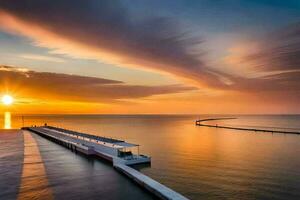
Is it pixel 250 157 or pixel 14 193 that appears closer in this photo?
pixel 14 193

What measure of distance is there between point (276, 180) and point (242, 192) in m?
8.33

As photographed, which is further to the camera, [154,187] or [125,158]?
[125,158]

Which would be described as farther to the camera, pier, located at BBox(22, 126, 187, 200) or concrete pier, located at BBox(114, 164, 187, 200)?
pier, located at BBox(22, 126, 187, 200)

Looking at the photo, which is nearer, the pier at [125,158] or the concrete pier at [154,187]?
the concrete pier at [154,187]

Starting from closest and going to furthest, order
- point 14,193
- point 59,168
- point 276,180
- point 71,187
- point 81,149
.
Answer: point 14,193 < point 71,187 < point 276,180 < point 59,168 < point 81,149

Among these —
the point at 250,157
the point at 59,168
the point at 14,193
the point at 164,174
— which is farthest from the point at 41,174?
the point at 250,157

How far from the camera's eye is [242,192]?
3291 cm

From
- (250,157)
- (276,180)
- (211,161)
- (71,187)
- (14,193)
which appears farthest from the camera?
(250,157)

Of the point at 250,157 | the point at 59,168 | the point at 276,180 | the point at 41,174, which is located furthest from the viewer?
the point at 250,157

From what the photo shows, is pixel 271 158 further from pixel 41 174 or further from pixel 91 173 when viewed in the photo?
pixel 41 174

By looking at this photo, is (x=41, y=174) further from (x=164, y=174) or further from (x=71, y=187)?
(x=164, y=174)

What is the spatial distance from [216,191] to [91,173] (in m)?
20.3

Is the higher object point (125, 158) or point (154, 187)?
point (125, 158)

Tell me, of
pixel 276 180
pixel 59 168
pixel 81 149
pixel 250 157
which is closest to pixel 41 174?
pixel 59 168
